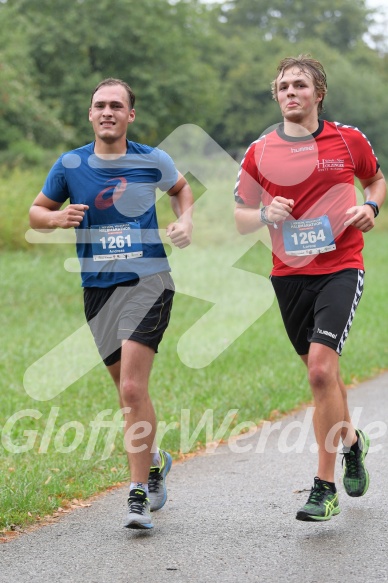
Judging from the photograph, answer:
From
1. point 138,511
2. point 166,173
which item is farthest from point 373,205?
point 138,511

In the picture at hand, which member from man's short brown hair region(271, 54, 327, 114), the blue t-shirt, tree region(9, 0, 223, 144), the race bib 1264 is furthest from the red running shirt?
tree region(9, 0, 223, 144)

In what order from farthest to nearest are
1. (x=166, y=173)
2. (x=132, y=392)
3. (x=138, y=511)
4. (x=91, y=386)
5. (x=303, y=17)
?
(x=303, y=17)
(x=91, y=386)
(x=166, y=173)
(x=132, y=392)
(x=138, y=511)

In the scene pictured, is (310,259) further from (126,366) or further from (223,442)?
(223,442)

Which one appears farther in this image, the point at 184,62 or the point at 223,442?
the point at 184,62

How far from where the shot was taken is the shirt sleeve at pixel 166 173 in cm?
575

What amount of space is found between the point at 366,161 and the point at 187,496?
2212 millimetres

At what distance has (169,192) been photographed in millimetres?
5922

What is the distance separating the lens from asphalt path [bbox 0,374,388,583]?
4422mm

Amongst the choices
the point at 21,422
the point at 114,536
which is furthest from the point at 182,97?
the point at 114,536

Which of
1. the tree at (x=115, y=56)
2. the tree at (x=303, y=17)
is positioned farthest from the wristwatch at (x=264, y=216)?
the tree at (x=303, y=17)

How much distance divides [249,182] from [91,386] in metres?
4.71

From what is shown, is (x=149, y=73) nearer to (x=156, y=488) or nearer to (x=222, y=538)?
(x=156, y=488)

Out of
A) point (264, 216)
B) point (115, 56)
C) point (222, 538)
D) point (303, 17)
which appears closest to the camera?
point (222, 538)

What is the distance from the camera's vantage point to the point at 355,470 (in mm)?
5680
